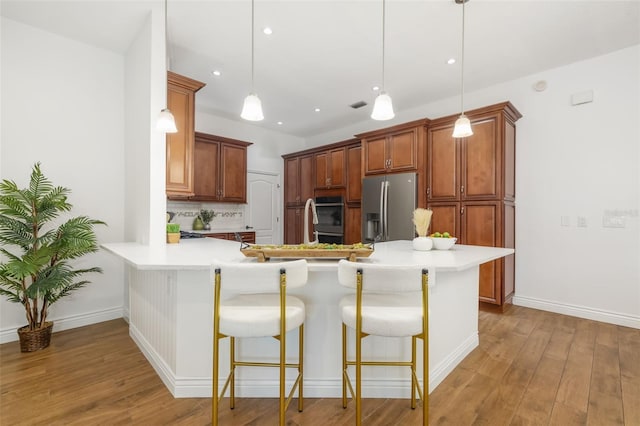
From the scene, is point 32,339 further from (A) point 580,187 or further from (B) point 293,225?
(A) point 580,187

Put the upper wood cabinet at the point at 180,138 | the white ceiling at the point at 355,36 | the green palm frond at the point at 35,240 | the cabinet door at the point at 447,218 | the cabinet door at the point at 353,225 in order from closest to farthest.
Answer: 1. the green palm frond at the point at 35,240
2. the white ceiling at the point at 355,36
3. the upper wood cabinet at the point at 180,138
4. the cabinet door at the point at 447,218
5. the cabinet door at the point at 353,225

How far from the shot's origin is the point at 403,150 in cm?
416

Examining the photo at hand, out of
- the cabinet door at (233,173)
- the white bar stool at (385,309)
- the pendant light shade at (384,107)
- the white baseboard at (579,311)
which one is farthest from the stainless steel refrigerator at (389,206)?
the white bar stool at (385,309)

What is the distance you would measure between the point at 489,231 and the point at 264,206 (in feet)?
13.1

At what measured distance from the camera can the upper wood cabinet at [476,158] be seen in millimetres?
3400

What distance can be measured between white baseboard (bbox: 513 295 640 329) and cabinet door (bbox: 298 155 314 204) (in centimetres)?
368

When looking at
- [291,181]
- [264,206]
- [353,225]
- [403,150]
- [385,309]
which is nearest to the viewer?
[385,309]

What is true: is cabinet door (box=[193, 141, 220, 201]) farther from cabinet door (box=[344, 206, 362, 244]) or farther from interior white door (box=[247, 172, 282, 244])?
cabinet door (box=[344, 206, 362, 244])

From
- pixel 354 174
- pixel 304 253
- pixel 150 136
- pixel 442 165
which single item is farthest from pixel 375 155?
pixel 304 253

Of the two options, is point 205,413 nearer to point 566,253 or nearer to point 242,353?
point 242,353

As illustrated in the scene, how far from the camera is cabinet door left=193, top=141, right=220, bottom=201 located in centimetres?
463

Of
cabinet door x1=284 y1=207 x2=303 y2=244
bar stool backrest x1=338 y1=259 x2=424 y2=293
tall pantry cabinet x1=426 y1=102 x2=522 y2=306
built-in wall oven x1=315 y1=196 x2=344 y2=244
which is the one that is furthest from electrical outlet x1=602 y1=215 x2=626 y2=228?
cabinet door x1=284 y1=207 x2=303 y2=244

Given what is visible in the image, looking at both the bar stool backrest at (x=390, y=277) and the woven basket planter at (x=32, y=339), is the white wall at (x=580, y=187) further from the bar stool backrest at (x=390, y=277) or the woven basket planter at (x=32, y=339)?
the woven basket planter at (x=32, y=339)

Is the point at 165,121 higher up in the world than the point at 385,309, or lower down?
higher up
